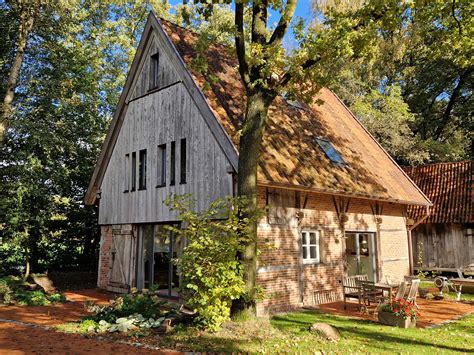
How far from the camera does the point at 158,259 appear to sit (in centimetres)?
1372

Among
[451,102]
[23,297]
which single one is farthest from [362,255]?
[451,102]

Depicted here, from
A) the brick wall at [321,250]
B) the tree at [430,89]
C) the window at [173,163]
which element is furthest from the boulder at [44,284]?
the tree at [430,89]

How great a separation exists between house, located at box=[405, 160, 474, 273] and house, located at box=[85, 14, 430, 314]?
3.72 m

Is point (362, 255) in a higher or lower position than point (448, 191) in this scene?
lower

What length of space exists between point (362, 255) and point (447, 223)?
672 centimetres

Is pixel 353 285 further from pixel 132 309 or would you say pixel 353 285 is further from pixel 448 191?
pixel 448 191

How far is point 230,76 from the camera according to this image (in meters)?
14.2

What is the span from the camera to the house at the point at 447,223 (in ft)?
62.5

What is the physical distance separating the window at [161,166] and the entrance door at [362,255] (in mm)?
6958

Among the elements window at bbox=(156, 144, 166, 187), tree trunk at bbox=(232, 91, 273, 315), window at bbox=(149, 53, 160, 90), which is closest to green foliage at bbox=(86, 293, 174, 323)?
tree trunk at bbox=(232, 91, 273, 315)

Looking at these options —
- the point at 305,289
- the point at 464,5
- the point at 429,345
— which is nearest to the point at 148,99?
the point at 305,289

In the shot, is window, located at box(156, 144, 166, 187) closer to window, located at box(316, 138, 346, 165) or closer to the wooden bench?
window, located at box(316, 138, 346, 165)

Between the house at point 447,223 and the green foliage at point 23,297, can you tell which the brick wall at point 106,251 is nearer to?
the green foliage at point 23,297

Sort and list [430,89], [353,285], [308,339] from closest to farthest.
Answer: [308,339]
[353,285]
[430,89]
